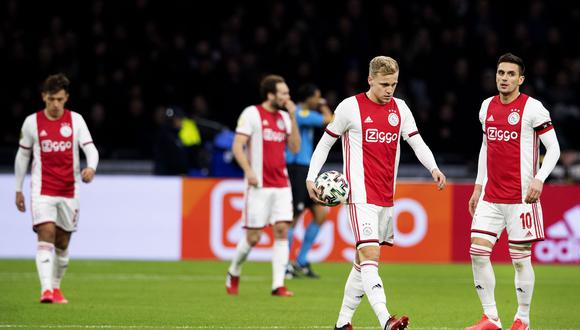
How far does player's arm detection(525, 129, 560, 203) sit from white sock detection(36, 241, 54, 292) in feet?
A: 16.1

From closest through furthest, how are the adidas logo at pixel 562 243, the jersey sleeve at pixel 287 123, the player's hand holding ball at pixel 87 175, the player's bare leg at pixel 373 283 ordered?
the player's bare leg at pixel 373 283, the player's hand holding ball at pixel 87 175, the jersey sleeve at pixel 287 123, the adidas logo at pixel 562 243

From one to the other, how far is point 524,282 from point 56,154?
15.9ft

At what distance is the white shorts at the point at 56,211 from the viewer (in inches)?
436

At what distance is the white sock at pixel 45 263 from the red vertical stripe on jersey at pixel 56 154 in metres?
0.52

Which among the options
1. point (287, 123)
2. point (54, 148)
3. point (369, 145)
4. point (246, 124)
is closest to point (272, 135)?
point (287, 123)

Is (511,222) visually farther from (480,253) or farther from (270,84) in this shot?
(270,84)

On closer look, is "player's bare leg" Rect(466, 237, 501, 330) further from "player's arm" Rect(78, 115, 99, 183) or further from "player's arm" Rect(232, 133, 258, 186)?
"player's arm" Rect(78, 115, 99, 183)

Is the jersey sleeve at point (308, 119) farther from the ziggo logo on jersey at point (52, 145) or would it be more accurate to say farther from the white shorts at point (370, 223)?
the white shorts at point (370, 223)

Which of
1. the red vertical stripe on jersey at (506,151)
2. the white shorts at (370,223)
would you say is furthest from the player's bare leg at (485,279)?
the white shorts at (370,223)

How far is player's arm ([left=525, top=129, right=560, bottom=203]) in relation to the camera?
333 inches

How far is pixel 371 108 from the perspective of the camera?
850 cm

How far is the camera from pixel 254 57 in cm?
2006

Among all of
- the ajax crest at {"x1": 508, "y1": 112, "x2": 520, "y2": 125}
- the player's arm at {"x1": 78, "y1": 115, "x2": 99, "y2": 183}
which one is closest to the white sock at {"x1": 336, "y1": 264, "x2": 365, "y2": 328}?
the ajax crest at {"x1": 508, "y1": 112, "x2": 520, "y2": 125}

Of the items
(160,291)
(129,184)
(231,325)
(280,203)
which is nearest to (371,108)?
(231,325)
